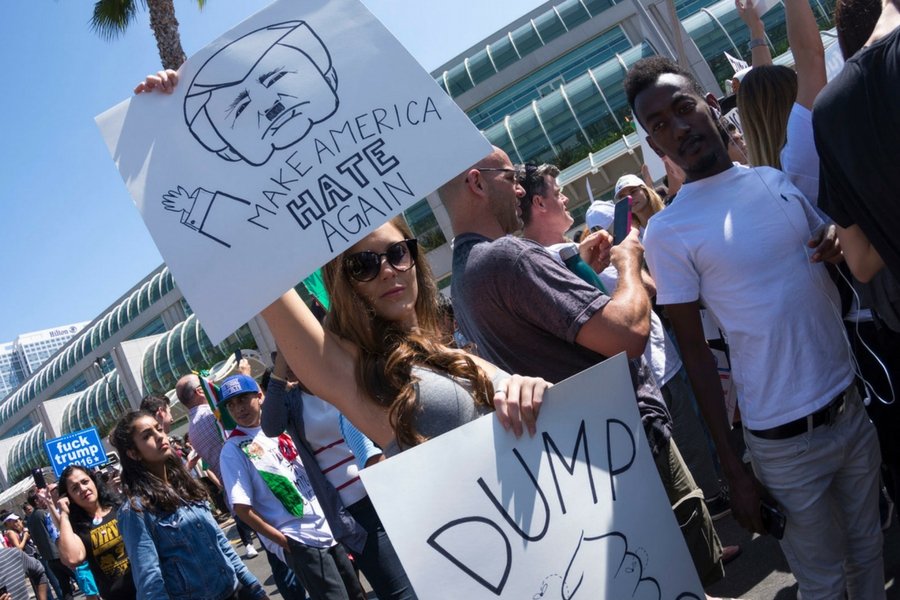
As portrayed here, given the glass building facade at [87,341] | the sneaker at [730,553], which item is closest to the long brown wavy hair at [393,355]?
the sneaker at [730,553]

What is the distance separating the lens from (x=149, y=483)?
4.46m

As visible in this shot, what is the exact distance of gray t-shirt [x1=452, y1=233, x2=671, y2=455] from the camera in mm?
2475

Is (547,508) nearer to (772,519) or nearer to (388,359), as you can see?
(388,359)

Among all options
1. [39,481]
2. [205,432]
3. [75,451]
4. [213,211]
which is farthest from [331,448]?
[75,451]

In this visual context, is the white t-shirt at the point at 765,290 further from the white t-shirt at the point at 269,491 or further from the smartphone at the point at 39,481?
the smartphone at the point at 39,481

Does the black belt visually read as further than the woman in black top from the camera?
No

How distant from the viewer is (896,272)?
211 cm

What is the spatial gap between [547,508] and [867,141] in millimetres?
1176

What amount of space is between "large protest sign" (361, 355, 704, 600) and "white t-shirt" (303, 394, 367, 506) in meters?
2.56

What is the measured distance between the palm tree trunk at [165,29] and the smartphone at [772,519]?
35.8 ft

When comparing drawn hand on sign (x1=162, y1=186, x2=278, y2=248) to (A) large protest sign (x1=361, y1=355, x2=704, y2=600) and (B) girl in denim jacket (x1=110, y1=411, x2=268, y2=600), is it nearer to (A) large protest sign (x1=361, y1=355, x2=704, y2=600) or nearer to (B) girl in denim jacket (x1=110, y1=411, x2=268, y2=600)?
(A) large protest sign (x1=361, y1=355, x2=704, y2=600)

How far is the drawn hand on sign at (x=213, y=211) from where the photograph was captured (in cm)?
227

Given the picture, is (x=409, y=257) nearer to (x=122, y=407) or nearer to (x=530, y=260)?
(x=530, y=260)

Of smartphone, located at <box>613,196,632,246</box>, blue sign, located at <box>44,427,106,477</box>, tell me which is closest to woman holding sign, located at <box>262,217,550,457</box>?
smartphone, located at <box>613,196,632,246</box>
